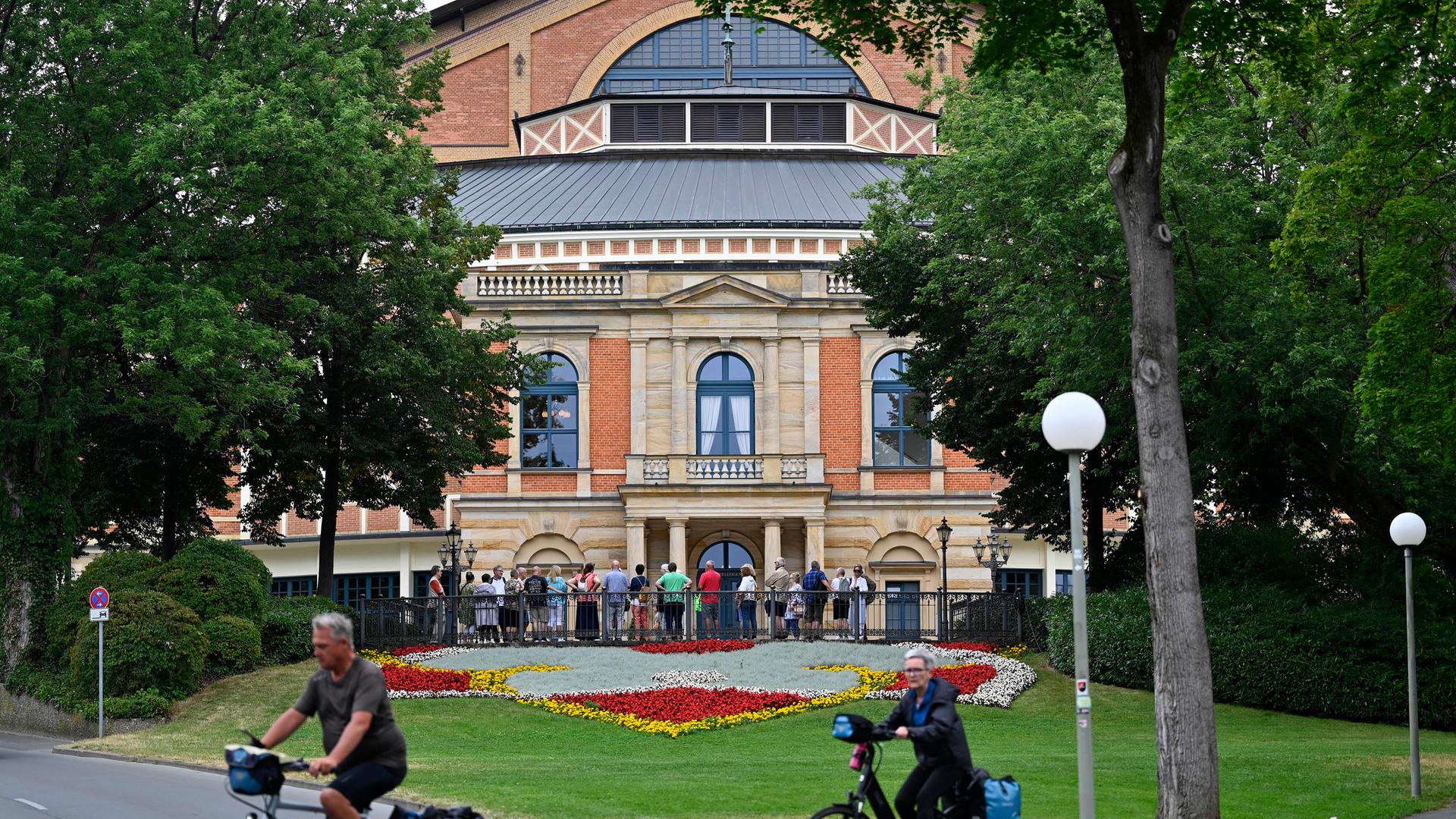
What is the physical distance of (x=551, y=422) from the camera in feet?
157

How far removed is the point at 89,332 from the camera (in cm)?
2734

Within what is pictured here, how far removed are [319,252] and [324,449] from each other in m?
3.94

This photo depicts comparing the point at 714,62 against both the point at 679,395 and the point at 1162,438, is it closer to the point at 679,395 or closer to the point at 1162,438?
the point at 679,395

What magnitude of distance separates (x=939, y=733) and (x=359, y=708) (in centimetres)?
375

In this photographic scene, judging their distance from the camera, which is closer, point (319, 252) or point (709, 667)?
point (709, 667)

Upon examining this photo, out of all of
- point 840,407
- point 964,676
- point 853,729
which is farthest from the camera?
point 840,407

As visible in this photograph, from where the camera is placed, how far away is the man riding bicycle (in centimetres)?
952

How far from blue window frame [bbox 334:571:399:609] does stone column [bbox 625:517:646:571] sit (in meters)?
13.4

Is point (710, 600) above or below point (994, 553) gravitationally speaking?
below

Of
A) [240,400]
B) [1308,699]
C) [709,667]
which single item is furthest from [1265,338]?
[240,400]

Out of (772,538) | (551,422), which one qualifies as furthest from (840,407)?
(551,422)

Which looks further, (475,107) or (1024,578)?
(475,107)

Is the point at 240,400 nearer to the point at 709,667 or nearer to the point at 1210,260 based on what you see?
the point at 709,667

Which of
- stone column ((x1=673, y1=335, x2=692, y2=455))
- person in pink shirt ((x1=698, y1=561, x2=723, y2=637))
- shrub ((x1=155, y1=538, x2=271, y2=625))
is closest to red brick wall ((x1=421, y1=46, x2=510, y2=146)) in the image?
stone column ((x1=673, y1=335, x2=692, y2=455))
